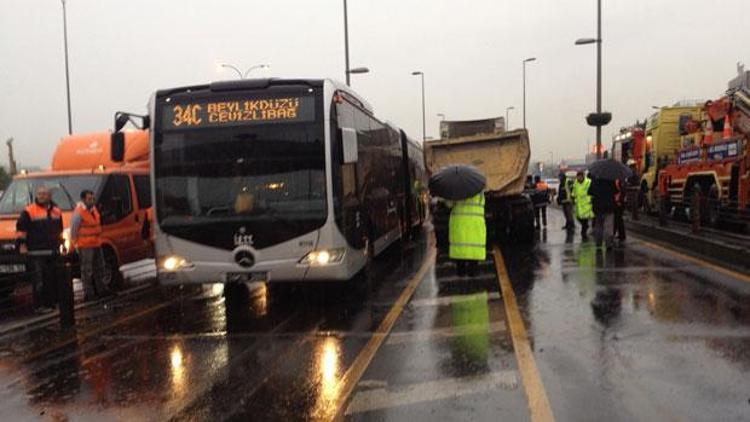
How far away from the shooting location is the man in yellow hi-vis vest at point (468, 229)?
429 inches

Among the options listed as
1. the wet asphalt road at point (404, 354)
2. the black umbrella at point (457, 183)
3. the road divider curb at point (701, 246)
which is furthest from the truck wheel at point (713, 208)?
the black umbrella at point (457, 183)

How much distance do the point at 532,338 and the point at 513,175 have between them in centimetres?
931

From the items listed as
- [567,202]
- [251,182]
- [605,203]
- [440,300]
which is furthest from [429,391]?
[567,202]

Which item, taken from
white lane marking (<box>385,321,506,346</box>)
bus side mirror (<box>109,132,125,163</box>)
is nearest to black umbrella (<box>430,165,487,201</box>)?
white lane marking (<box>385,321,506,346</box>)

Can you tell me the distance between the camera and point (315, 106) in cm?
885

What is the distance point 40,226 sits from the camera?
978 centimetres

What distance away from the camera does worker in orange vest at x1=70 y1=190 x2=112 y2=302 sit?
1050 centimetres

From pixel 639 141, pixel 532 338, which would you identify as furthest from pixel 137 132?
pixel 639 141

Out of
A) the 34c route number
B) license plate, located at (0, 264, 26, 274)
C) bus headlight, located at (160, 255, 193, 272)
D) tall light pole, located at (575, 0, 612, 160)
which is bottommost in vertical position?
license plate, located at (0, 264, 26, 274)

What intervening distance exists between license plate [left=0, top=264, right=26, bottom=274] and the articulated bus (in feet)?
11.0

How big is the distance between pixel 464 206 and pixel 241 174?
376cm

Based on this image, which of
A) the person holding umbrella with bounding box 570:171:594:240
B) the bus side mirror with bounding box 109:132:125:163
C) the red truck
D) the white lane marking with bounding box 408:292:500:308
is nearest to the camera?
the bus side mirror with bounding box 109:132:125:163

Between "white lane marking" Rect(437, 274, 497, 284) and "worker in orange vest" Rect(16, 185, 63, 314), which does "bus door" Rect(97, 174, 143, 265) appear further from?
"white lane marking" Rect(437, 274, 497, 284)

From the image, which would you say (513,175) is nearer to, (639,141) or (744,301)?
(744,301)
